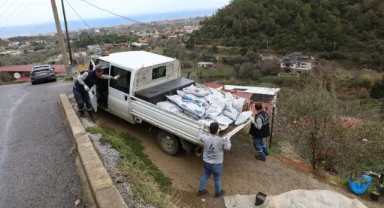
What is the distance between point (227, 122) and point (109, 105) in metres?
3.38

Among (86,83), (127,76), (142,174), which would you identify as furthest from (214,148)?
(86,83)

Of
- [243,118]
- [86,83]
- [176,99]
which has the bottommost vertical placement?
[243,118]

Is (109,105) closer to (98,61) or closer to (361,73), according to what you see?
(98,61)

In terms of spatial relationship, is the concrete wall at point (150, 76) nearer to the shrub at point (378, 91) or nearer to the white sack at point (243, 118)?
the white sack at point (243, 118)

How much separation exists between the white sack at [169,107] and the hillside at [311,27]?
4372 centimetres

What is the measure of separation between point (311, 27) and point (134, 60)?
46254mm

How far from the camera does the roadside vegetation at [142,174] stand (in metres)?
3.67

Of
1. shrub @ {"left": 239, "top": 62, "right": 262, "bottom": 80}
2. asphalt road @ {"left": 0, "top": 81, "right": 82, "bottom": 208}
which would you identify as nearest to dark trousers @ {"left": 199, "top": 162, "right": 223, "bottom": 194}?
asphalt road @ {"left": 0, "top": 81, "right": 82, "bottom": 208}

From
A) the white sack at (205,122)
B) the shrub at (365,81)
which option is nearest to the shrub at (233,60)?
the shrub at (365,81)

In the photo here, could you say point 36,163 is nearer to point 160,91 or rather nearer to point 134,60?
point 160,91

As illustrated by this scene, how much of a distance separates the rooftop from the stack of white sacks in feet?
3.51

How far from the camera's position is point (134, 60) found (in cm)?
657

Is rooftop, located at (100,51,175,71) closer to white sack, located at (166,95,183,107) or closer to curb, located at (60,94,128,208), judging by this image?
white sack, located at (166,95,183,107)

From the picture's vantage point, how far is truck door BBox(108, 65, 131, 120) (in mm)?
6199
